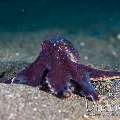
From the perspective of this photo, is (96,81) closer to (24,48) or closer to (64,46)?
(64,46)

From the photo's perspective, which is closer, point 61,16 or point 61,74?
point 61,74

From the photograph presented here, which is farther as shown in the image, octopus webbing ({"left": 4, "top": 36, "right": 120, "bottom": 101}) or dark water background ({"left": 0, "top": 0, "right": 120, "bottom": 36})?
dark water background ({"left": 0, "top": 0, "right": 120, "bottom": 36})

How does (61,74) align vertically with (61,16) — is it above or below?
below

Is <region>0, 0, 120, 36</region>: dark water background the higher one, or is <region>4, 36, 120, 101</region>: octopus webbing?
<region>0, 0, 120, 36</region>: dark water background

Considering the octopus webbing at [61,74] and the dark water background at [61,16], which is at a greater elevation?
the dark water background at [61,16]

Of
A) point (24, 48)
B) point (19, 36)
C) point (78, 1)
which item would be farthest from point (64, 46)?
point (78, 1)
